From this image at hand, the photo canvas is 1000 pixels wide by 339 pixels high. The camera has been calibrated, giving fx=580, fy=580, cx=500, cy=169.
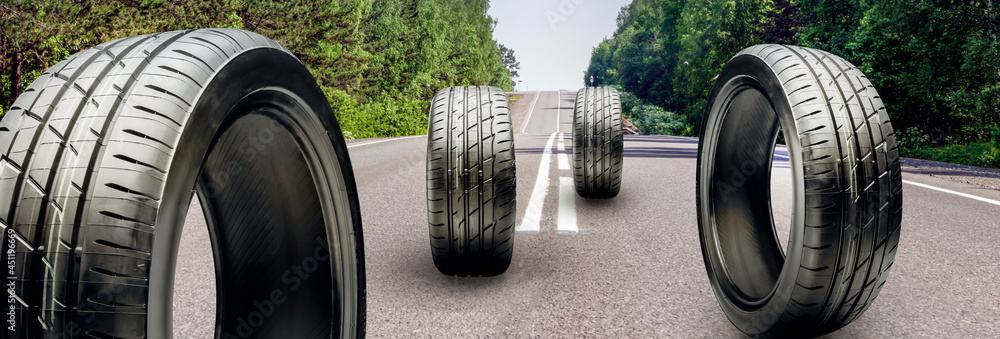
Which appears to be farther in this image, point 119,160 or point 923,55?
point 923,55

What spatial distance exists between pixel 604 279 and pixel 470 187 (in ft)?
3.23

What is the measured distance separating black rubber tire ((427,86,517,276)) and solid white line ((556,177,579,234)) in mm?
1629

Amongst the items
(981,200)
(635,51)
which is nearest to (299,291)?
(981,200)

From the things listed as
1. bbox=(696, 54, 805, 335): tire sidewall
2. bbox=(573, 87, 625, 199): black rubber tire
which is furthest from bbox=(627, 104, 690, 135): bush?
bbox=(696, 54, 805, 335): tire sidewall

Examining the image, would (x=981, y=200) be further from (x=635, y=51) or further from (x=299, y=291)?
(x=635, y=51)

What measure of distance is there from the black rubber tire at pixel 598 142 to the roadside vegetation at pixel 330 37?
10.5 metres

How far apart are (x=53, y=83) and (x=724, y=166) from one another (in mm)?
3350

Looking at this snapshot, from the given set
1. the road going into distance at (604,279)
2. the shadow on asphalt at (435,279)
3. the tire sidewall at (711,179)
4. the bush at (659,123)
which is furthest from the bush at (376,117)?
the tire sidewall at (711,179)

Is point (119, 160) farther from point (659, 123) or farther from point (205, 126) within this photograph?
point (659, 123)

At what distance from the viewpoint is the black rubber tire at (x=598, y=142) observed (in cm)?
600

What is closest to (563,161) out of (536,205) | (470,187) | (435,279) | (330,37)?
(536,205)

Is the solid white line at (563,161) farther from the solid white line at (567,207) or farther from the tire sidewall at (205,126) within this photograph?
the tire sidewall at (205,126)

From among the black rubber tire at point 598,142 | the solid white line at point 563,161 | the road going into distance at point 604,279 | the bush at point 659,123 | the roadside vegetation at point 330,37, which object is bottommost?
the road going into distance at point 604,279

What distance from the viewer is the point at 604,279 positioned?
343 cm
